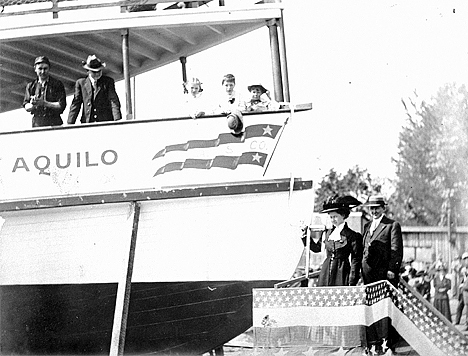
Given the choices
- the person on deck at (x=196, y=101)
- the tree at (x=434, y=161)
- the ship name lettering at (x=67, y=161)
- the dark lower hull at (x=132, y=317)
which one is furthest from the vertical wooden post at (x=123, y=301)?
the tree at (x=434, y=161)

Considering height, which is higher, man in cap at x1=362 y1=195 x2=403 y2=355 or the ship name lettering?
the ship name lettering

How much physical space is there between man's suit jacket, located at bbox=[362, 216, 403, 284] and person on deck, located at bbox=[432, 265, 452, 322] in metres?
0.79

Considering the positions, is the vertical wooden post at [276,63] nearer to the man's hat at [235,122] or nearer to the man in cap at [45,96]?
the man's hat at [235,122]

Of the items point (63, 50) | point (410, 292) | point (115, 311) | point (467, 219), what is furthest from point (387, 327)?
point (63, 50)

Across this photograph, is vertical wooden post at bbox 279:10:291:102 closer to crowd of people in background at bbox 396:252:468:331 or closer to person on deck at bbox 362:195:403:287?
person on deck at bbox 362:195:403:287

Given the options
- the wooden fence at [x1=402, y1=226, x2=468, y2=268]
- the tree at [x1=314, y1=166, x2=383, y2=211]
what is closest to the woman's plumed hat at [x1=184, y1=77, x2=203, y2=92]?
the wooden fence at [x1=402, y1=226, x2=468, y2=268]

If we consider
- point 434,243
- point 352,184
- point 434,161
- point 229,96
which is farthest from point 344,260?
point 352,184

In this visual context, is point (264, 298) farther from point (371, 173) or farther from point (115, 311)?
point (371, 173)

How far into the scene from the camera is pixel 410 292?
618 centimetres

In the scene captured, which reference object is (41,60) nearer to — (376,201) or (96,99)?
(96,99)

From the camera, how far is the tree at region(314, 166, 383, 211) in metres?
11.8

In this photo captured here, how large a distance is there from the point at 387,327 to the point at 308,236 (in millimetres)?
978

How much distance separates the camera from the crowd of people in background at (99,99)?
6398 millimetres

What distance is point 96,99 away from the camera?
21.8 feet
